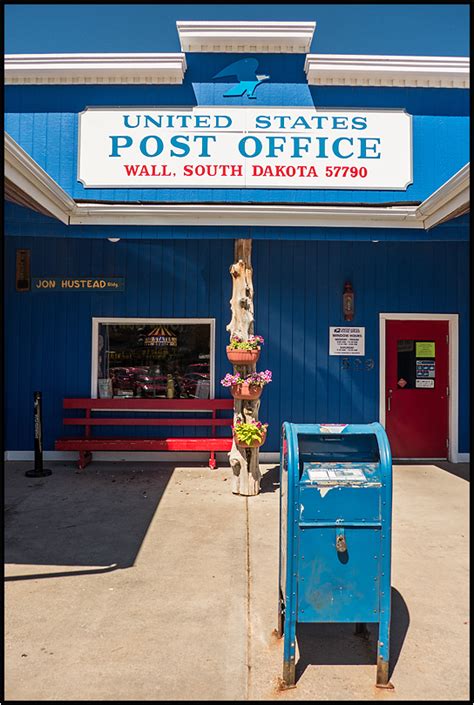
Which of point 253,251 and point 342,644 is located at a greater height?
point 253,251

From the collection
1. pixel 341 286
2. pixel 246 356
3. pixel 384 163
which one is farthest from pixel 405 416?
pixel 384 163

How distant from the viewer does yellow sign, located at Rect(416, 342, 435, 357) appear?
9.01m

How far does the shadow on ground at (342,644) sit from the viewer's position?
340cm

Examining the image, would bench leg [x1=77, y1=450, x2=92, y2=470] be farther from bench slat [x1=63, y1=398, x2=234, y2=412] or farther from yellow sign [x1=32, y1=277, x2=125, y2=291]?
yellow sign [x1=32, y1=277, x2=125, y2=291]

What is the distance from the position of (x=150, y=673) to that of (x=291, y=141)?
7563 mm

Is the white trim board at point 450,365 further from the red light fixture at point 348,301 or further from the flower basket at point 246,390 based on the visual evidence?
the flower basket at point 246,390

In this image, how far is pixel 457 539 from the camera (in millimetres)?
5496

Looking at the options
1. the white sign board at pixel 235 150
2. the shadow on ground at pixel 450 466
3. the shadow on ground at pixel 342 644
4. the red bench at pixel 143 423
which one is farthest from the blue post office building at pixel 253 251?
the shadow on ground at pixel 342 644

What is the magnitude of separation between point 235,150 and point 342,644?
280 inches

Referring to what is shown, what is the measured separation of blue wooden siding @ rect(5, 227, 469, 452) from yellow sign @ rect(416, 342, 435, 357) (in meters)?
0.48

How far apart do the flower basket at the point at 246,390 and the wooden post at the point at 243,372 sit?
0.14 metres

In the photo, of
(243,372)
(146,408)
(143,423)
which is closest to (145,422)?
(143,423)

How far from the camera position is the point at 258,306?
886 centimetres

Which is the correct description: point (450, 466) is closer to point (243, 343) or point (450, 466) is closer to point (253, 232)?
point (243, 343)
